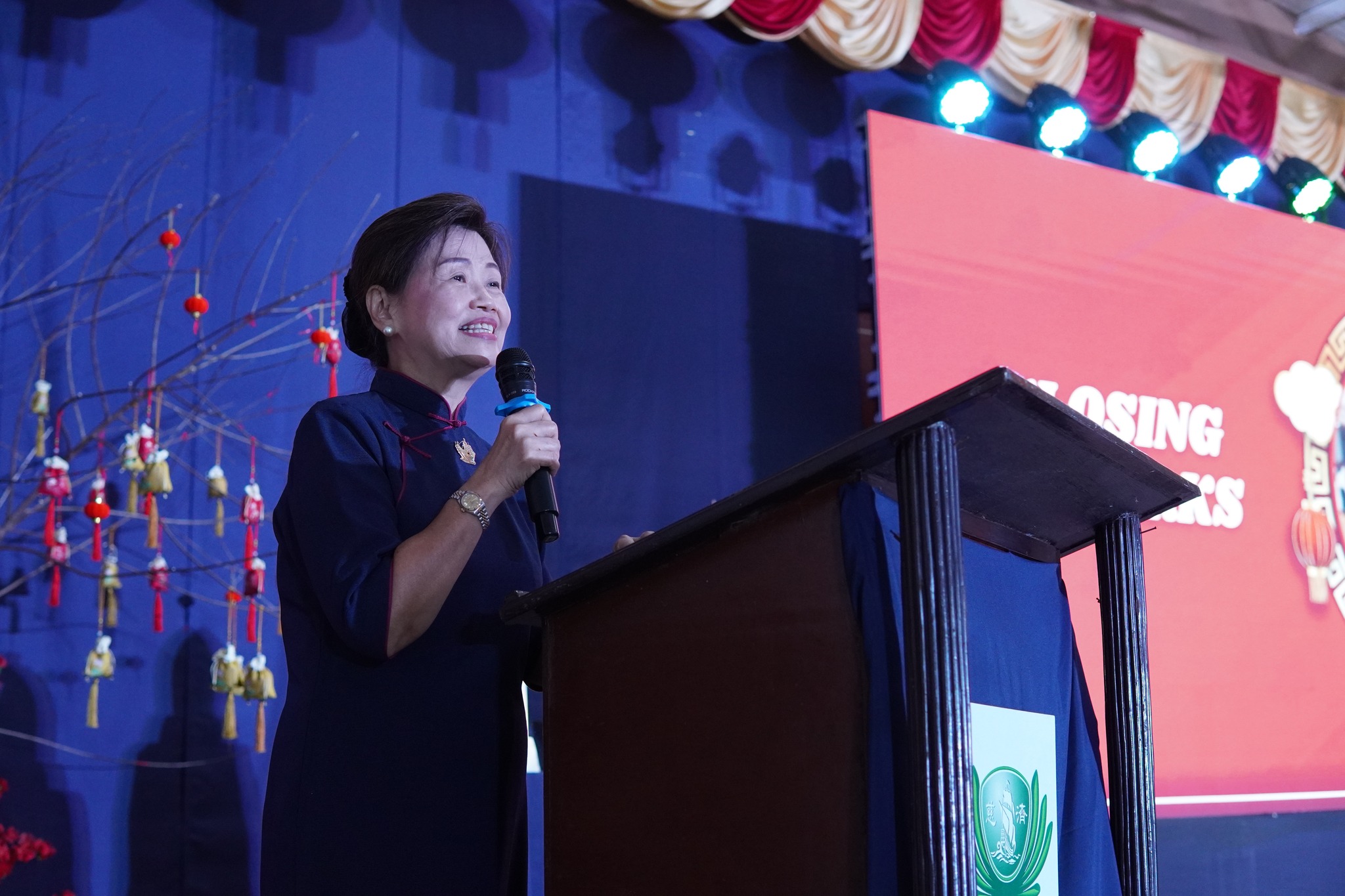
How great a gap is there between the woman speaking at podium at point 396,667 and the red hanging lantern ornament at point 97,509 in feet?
5.60

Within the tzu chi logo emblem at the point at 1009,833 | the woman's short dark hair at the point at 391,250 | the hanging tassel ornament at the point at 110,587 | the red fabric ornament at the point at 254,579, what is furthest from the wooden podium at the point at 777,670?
the hanging tassel ornament at the point at 110,587

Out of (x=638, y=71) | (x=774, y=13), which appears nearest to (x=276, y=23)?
(x=638, y=71)

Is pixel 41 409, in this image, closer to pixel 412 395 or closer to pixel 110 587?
pixel 110 587

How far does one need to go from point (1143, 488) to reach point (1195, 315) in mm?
3881

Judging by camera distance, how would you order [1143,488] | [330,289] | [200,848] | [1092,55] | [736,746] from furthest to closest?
[1092,55] < [330,289] < [200,848] < [1143,488] < [736,746]

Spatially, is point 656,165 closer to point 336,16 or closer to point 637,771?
point 336,16

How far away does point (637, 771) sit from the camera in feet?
3.33

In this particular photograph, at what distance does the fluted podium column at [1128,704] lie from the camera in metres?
1.25

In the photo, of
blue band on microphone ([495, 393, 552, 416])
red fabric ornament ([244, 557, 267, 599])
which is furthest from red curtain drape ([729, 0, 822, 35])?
blue band on microphone ([495, 393, 552, 416])

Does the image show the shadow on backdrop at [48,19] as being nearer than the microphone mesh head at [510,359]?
No

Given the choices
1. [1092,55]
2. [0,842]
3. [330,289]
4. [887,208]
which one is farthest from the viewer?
[1092,55]

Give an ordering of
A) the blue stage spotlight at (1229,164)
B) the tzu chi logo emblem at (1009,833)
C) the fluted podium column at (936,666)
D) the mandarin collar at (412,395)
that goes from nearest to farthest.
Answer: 1. the fluted podium column at (936,666)
2. the tzu chi logo emblem at (1009,833)
3. the mandarin collar at (412,395)
4. the blue stage spotlight at (1229,164)

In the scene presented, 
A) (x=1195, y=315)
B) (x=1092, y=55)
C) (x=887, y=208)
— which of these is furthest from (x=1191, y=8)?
(x=887, y=208)

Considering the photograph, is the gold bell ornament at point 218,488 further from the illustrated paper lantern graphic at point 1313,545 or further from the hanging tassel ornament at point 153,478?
the illustrated paper lantern graphic at point 1313,545
